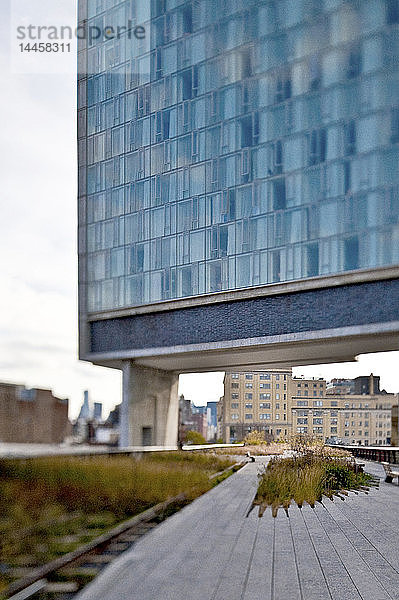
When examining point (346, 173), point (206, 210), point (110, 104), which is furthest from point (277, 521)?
point (110, 104)

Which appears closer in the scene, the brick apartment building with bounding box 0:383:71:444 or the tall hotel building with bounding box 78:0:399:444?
the brick apartment building with bounding box 0:383:71:444

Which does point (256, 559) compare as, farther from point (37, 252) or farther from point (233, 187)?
point (233, 187)

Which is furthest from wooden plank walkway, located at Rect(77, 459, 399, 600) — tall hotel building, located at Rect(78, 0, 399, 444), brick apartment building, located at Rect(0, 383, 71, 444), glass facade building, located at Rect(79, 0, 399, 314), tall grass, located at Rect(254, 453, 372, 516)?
glass facade building, located at Rect(79, 0, 399, 314)

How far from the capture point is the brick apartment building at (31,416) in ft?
11.1

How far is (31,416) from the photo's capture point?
143 inches

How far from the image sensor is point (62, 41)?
9.61 m

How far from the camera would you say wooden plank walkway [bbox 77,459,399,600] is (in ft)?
19.7

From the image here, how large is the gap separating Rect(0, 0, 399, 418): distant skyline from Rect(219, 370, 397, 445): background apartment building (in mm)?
11011

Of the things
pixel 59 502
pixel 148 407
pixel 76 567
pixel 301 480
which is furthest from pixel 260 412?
pixel 148 407

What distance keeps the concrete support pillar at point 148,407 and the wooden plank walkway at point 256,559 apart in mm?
15718

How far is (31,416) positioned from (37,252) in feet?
4.18

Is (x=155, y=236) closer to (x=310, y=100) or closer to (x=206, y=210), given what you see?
(x=206, y=210)

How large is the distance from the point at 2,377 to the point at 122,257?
76.6 ft

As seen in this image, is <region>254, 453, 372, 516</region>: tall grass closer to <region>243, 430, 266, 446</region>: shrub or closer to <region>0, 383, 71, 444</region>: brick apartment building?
<region>243, 430, 266, 446</region>: shrub
